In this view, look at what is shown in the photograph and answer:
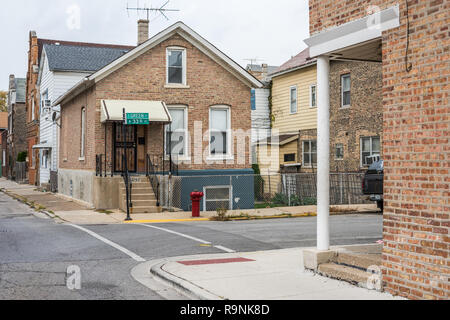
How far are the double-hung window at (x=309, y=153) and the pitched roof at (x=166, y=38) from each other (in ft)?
21.7

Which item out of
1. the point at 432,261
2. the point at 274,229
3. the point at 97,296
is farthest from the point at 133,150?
the point at 432,261

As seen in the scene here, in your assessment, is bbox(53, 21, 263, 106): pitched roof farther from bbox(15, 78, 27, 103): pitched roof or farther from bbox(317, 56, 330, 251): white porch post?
bbox(15, 78, 27, 103): pitched roof

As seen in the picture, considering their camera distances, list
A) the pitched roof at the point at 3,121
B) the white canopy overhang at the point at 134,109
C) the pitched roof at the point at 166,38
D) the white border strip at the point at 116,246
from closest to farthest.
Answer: the white border strip at the point at 116,246 < the white canopy overhang at the point at 134,109 < the pitched roof at the point at 166,38 < the pitched roof at the point at 3,121

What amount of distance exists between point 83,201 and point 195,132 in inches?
223

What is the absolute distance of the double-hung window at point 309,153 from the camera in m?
29.8

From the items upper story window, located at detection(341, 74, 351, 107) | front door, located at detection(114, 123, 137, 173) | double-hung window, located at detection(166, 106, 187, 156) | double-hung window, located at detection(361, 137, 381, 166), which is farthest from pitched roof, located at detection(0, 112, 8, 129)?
double-hung window, located at detection(361, 137, 381, 166)

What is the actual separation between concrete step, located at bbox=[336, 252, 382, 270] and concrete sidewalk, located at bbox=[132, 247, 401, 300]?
0.41 metres

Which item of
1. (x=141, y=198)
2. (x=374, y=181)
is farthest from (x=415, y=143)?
(x=141, y=198)

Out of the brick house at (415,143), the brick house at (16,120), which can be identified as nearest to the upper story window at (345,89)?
the brick house at (415,143)

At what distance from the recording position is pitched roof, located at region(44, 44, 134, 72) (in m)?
33.4

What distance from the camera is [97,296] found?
7.61 meters

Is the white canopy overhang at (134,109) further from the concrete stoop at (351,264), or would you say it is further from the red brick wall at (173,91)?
the concrete stoop at (351,264)

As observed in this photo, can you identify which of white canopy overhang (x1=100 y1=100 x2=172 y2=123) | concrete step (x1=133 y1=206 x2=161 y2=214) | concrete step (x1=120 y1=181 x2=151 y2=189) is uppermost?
white canopy overhang (x1=100 y1=100 x2=172 y2=123)
